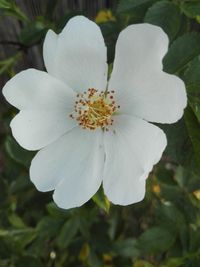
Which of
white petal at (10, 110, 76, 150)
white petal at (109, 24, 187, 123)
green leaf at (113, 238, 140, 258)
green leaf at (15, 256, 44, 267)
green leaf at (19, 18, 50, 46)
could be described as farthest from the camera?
green leaf at (113, 238, 140, 258)

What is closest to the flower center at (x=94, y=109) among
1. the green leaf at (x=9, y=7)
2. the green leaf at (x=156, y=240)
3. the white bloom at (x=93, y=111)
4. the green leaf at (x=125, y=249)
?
the white bloom at (x=93, y=111)

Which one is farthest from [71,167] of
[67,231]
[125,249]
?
[125,249]

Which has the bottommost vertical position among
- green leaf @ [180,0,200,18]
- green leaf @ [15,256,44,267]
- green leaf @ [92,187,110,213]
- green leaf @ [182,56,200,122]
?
green leaf @ [15,256,44,267]

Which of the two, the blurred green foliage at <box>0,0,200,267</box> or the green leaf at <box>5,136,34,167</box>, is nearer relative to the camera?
the blurred green foliage at <box>0,0,200,267</box>

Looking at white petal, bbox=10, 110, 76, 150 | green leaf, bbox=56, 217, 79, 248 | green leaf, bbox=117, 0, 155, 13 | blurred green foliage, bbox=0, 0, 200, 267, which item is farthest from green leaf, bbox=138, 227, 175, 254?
green leaf, bbox=117, 0, 155, 13

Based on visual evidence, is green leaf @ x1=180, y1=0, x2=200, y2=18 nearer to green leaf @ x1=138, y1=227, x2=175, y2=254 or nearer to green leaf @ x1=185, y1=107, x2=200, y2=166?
green leaf @ x1=185, y1=107, x2=200, y2=166

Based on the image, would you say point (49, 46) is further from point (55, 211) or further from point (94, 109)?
point (55, 211)

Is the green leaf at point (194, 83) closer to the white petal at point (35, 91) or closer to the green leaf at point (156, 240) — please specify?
the white petal at point (35, 91)
